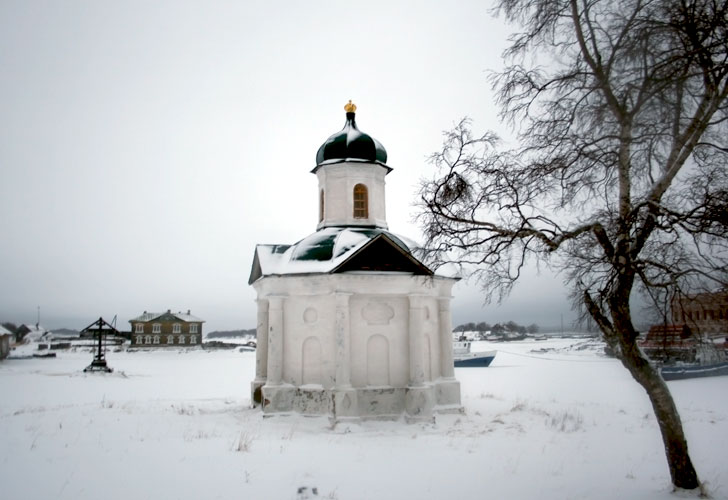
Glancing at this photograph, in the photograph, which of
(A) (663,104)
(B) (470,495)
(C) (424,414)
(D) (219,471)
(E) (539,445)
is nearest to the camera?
(A) (663,104)

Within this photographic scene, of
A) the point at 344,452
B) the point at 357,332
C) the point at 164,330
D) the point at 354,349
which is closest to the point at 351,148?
the point at 357,332

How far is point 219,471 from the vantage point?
848cm

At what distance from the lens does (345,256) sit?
1449 centimetres

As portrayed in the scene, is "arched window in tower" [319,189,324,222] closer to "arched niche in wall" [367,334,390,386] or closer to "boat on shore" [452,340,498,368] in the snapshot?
"arched niche in wall" [367,334,390,386]

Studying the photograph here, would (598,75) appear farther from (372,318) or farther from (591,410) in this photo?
(591,410)

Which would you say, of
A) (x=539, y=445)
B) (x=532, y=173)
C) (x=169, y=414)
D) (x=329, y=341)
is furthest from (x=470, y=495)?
(x=169, y=414)

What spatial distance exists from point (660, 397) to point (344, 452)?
245 inches

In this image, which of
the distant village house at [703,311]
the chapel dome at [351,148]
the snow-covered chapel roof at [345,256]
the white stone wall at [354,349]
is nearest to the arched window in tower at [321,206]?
the chapel dome at [351,148]

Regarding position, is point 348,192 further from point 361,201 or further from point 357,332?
point 357,332

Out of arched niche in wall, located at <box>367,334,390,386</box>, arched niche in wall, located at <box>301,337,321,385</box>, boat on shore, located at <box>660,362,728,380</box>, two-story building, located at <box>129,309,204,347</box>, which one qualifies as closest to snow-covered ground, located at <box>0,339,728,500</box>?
arched niche in wall, located at <box>301,337,321,385</box>

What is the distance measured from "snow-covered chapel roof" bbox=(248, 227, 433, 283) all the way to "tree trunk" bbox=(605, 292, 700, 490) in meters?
7.18

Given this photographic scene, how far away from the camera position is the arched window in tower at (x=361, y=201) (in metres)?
17.2

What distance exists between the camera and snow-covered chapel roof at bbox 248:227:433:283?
14.4 metres

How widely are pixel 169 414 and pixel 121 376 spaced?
18266 mm
